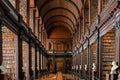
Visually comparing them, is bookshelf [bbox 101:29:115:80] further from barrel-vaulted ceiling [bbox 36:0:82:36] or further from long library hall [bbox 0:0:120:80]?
barrel-vaulted ceiling [bbox 36:0:82:36]

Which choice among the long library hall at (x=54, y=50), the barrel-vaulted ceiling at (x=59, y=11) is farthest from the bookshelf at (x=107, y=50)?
the barrel-vaulted ceiling at (x=59, y=11)

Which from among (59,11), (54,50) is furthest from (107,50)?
(54,50)

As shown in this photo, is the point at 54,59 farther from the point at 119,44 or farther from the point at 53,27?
the point at 119,44

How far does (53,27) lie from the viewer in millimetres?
41938

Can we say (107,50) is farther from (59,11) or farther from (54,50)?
(54,50)

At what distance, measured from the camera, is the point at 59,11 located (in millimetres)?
33312

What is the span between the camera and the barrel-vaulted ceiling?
87.2ft

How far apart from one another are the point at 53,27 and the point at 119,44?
33378mm

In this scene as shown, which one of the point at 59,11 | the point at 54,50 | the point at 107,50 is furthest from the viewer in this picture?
the point at 54,50

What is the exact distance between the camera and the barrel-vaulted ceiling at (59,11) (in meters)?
26.6

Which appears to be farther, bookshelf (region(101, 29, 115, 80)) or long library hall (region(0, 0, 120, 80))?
bookshelf (region(101, 29, 115, 80))

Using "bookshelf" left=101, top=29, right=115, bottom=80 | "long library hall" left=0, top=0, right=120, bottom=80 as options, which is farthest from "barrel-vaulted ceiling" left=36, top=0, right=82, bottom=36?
"bookshelf" left=101, top=29, right=115, bottom=80

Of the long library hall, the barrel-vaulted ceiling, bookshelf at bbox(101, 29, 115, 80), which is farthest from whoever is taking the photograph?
the barrel-vaulted ceiling

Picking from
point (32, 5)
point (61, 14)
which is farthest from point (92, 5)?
point (61, 14)
